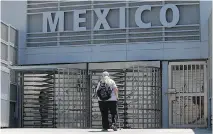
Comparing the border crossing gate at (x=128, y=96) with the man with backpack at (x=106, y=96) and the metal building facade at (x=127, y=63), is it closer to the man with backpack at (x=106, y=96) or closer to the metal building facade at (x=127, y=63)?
the metal building facade at (x=127, y=63)

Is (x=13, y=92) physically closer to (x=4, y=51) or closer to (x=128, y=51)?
(x=4, y=51)

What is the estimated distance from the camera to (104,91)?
10703 millimetres

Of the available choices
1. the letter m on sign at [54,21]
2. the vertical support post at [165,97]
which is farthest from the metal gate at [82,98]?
the letter m on sign at [54,21]

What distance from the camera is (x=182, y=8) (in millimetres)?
15188

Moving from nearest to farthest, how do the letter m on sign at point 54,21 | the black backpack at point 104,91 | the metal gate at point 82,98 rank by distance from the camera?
1. the black backpack at point 104,91
2. the metal gate at point 82,98
3. the letter m on sign at point 54,21

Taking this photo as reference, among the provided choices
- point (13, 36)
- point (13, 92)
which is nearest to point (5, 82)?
point (13, 92)

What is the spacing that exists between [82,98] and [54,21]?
9.07 ft

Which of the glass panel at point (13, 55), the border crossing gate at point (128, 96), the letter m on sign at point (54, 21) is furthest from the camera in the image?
the letter m on sign at point (54, 21)

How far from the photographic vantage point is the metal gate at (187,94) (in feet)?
48.4

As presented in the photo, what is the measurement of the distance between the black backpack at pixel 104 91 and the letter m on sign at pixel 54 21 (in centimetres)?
567

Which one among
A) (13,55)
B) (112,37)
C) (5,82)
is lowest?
(5,82)

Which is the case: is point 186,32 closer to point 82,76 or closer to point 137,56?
point 137,56

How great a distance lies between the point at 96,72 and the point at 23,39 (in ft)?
9.16

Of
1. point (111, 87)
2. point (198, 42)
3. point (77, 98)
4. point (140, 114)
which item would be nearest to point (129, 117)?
point (140, 114)
